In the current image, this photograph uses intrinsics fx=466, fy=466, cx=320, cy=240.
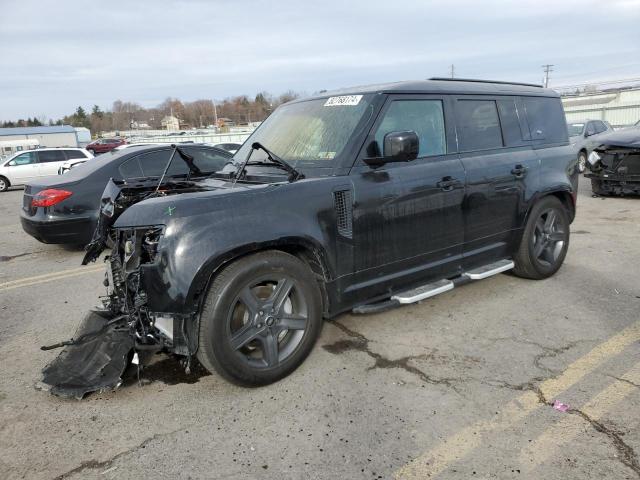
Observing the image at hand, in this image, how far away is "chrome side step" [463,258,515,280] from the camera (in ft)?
14.0

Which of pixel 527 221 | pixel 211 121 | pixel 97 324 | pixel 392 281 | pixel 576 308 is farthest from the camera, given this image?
pixel 211 121

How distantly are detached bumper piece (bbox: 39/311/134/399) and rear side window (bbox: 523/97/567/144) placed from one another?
4.33 m

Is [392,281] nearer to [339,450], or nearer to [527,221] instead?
[339,450]

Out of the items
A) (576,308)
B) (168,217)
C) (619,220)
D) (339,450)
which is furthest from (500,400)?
(619,220)

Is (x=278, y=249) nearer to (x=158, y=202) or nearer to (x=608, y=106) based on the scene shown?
(x=158, y=202)

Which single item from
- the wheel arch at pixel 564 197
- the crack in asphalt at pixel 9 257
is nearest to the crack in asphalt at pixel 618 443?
the wheel arch at pixel 564 197

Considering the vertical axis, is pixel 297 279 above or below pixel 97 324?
above

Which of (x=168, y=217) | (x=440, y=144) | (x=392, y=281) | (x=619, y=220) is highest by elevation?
(x=440, y=144)

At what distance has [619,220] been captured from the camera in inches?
327

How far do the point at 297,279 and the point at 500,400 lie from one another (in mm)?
1512

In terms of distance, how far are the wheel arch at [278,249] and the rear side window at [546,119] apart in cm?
296

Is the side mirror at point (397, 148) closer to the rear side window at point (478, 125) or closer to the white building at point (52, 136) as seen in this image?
the rear side window at point (478, 125)

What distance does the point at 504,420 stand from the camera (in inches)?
108

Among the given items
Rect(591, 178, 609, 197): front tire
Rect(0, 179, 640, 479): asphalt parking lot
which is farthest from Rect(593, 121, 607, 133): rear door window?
Rect(0, 179, 640, 479): asphalt parking lot
